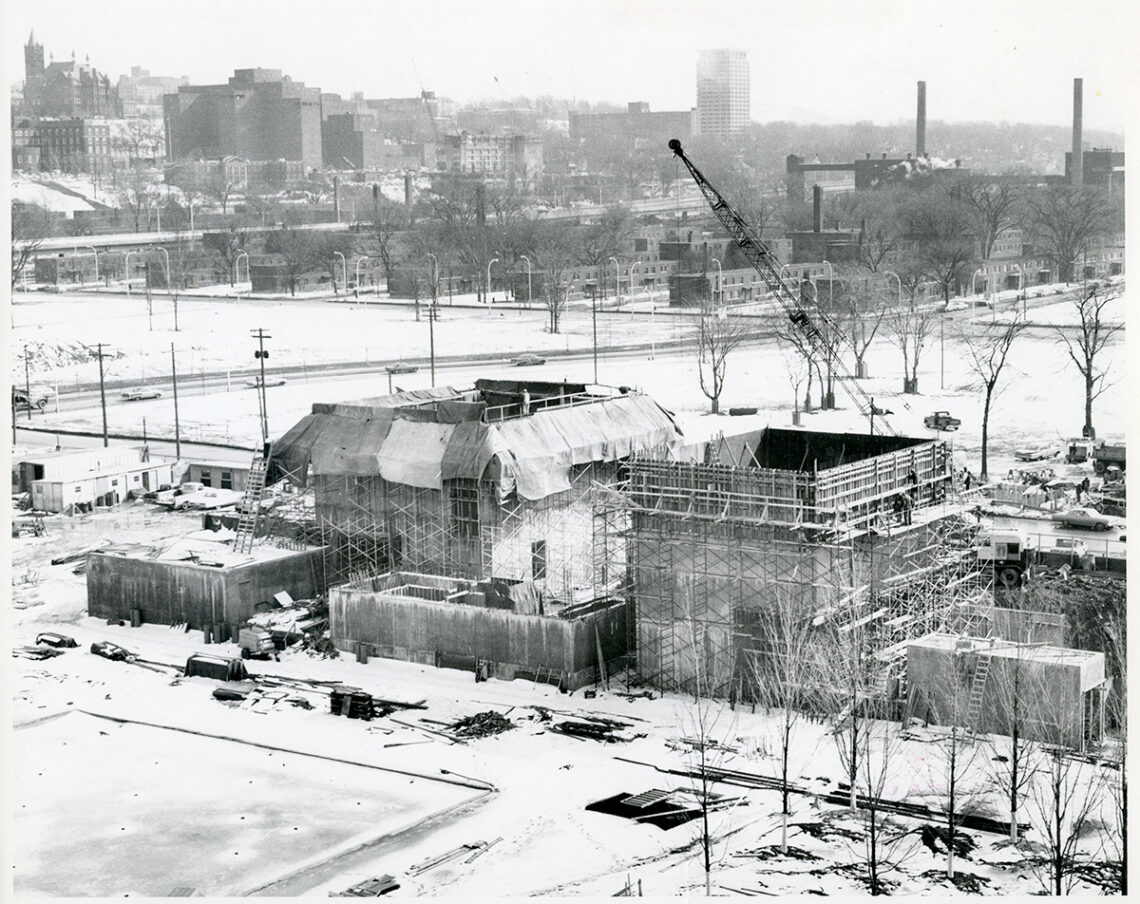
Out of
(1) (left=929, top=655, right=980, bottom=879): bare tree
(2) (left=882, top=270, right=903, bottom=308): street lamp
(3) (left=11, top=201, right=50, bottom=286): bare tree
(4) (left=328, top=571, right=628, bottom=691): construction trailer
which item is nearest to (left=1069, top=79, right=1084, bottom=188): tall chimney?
(2) (left=882, top=270, right=903, bottom=308): street lamp

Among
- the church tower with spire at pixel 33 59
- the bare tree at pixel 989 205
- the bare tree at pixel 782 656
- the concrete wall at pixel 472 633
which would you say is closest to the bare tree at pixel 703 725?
the bare tree at pixel 782 656

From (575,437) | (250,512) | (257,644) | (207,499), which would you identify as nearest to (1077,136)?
(207,499)

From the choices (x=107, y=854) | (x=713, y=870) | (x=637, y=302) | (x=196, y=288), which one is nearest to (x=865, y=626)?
(x=713, y=870)

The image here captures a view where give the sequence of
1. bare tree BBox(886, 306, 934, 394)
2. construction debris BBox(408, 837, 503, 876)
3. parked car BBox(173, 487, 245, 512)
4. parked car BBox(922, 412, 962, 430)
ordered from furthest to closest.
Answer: bare tree BBox(886, 306, 934, 394)
parked car BBox(922, 412, 962, 430)
parked car BBox(173, 487, 245, 512)
construction debris BBox(408, 837, 503, 876)

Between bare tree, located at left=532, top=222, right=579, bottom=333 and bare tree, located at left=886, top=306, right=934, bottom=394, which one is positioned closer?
bare tree, located at left=886, top=306, right=934, bottom=394

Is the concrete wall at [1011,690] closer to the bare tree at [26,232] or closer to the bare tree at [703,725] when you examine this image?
the bare tree at [703,725]

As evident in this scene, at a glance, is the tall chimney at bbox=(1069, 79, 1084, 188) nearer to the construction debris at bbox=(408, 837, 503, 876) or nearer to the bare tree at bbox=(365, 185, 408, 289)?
the bare tree at bbox=(365, 185, 408, 289)

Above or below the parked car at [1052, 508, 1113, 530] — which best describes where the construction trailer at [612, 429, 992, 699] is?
above

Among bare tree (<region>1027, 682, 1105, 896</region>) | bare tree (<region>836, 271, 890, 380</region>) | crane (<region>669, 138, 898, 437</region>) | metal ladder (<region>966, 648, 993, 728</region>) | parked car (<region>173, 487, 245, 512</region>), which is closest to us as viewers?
bare tree (<region>1027, 682, 1105, 896</region>)
